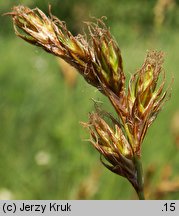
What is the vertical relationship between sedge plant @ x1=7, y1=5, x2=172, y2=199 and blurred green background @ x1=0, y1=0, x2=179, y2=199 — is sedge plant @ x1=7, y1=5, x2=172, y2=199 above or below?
below

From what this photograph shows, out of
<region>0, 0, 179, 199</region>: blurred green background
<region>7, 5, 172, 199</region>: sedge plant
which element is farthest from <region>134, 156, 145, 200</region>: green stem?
<region>0, 0, 179, 199</region>: blurred green background

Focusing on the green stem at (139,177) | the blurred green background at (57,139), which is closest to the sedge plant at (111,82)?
the green stem at (139,177)

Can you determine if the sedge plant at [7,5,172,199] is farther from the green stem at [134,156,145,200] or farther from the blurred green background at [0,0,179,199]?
the blurred green background at [0,0,179,199]

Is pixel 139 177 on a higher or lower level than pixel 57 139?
lower

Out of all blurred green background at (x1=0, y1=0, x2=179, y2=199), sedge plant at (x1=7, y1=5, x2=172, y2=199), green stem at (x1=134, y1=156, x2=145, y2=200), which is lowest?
green stem at (x1=134, y1=156, x2=145, y2=200)

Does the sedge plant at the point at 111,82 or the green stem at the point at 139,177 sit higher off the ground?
the sedge plant at the point at 111,82

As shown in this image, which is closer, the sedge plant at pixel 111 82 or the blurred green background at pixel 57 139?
the sedge plant at pixel 111 82

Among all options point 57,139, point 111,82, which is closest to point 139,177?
point 111,82

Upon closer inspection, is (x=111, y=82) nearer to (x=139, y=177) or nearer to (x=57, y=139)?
(x=139, y=177)

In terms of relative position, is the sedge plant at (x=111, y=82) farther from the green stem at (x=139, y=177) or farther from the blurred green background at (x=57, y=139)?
the blurred green background at (x=57, y=139)
